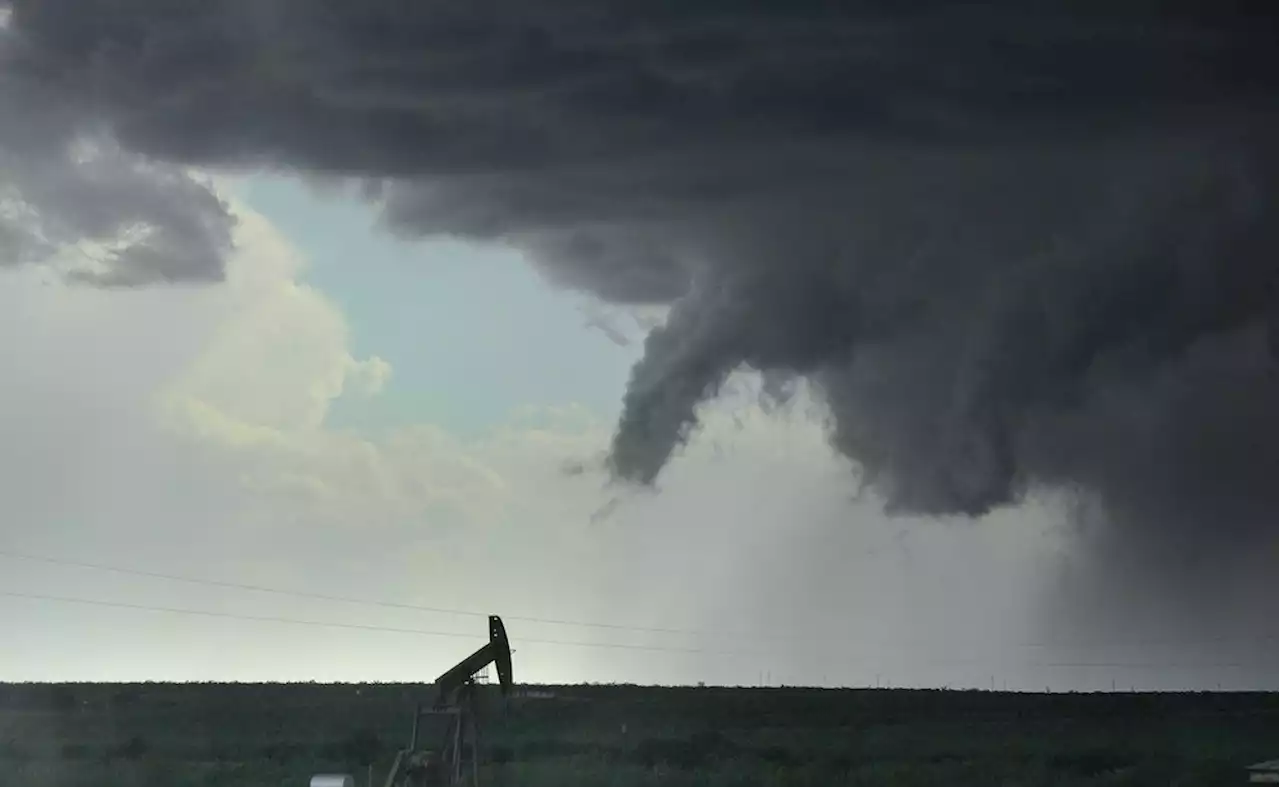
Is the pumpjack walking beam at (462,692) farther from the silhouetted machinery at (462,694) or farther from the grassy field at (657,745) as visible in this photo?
the grassy field at (657,745)

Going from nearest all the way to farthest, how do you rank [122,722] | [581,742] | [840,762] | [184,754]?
1. [840,762]
2. [184,754]
3. [581,742]
4. [122,722]

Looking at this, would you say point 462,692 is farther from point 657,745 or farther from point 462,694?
point 657,745

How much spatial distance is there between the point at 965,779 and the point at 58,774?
39367mm

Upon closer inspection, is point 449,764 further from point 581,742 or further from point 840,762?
point 581,742

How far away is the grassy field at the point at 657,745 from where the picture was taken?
81438 mm

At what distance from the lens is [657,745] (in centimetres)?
10194

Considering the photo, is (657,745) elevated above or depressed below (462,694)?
above

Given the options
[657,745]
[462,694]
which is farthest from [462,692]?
[657,745]

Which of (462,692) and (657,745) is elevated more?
(657,745)

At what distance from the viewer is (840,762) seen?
92.7 m

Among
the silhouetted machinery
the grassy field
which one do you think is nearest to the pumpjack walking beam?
the silhouetted machinery

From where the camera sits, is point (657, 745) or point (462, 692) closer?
point (462, 692)

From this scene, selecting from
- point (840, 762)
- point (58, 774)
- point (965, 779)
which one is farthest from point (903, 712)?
point (58, 774)

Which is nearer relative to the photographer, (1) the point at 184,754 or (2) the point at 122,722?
(1) the point at 184,754
